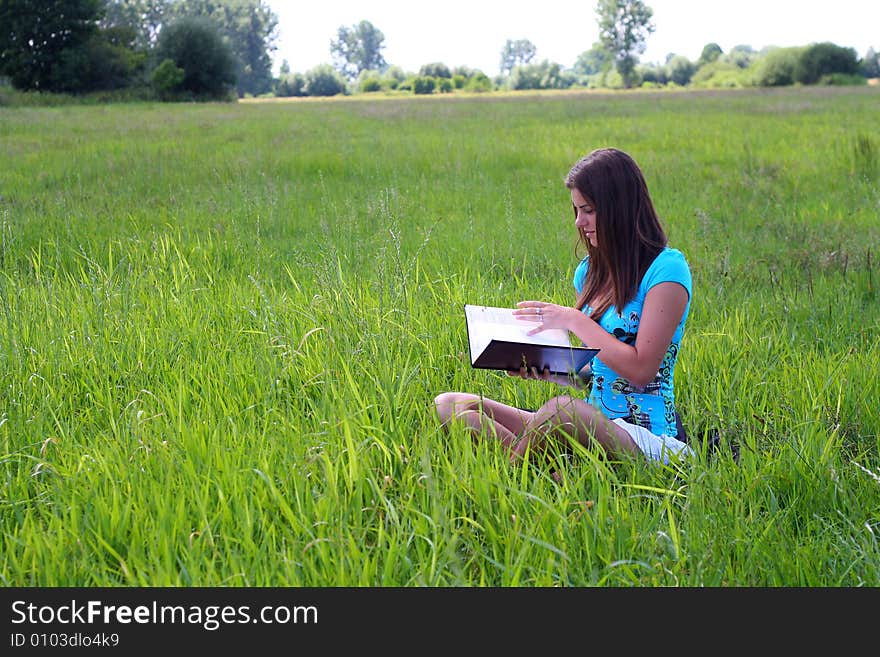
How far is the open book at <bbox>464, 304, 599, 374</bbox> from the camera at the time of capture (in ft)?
9.12

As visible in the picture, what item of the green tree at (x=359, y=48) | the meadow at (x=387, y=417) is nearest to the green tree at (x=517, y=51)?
the green tree at (x=359, y=48)

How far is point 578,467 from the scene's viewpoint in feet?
9.47

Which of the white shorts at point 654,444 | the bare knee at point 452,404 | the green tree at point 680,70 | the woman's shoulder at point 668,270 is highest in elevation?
the green tree at point 680,70

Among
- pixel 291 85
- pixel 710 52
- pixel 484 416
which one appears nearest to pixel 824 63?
pixel 291 85

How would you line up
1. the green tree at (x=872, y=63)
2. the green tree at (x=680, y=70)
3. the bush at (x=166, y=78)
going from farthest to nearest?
the green tree at (x=680, y=70), the green tree at (x=872, y=63), the bush at (x=166, y=78)

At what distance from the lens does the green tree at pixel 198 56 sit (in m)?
50.5

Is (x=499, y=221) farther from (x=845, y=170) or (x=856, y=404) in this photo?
(x=845, y=170)

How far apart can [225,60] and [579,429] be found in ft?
175

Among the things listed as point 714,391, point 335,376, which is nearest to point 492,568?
point 335,376

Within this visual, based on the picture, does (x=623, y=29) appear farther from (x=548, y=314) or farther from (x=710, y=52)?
(x=548, y=314)

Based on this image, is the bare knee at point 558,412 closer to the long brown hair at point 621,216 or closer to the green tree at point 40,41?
the long brown hair at point 621,216

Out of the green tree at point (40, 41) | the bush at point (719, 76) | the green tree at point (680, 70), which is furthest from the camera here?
the green tree at point (680, 70)

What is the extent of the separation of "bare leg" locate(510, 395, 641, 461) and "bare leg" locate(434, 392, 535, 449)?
0.25ft

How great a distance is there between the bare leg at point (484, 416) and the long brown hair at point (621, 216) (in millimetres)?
581
